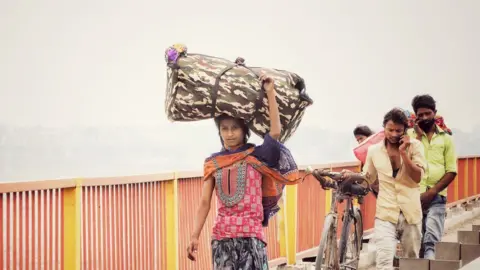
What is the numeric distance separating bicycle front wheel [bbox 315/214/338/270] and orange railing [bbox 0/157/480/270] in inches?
51.4

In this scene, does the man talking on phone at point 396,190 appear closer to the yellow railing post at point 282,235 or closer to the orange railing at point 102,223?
the orange railing at point 102,223

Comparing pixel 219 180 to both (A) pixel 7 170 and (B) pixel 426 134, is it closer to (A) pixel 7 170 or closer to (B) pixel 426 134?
(B) pixel 426 134

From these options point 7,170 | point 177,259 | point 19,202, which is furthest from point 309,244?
point 7,170

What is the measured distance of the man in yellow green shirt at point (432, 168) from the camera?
7.49 m

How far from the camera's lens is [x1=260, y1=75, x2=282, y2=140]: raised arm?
491cm

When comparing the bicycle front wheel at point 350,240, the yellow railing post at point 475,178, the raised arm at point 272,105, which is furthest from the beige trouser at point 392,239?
the yellow railing post at point 475,178

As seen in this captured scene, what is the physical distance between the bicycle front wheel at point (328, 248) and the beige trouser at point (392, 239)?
0.43 metres

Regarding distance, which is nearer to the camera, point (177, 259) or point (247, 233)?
point (247, 233)

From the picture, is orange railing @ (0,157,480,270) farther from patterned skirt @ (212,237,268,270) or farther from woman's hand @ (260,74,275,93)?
woman's hand @ (260,74,275,93)

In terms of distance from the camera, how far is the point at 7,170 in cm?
4988

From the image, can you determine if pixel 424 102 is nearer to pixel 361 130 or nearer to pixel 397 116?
pixel 397 116

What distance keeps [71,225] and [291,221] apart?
4401 mm

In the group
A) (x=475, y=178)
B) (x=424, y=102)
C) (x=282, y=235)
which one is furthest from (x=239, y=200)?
(x=475, y=178)

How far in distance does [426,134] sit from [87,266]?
122 inches
